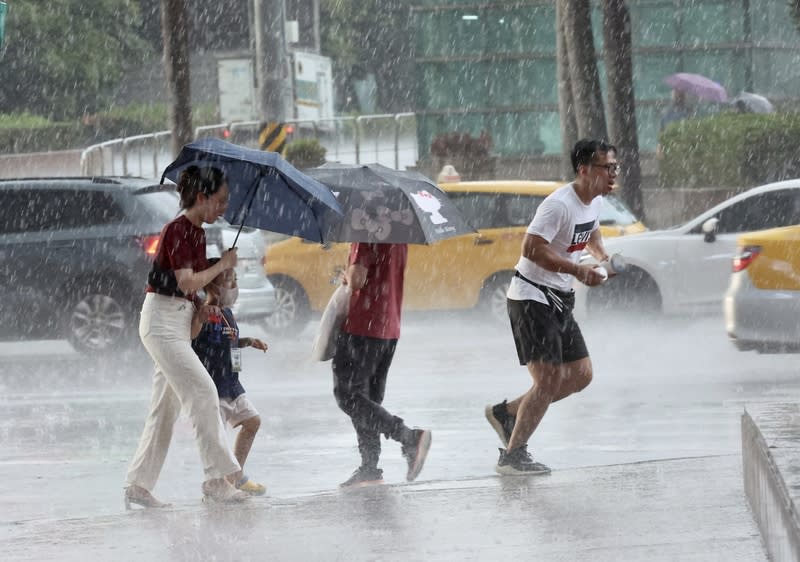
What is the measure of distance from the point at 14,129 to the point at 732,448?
37823mm

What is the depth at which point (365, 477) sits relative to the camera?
Result: 8.58m

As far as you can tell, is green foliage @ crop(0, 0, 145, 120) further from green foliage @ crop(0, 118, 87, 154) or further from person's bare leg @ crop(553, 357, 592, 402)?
person's bare leg @ crop(553, 357, 592, 402)

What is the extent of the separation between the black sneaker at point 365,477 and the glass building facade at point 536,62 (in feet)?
75.1

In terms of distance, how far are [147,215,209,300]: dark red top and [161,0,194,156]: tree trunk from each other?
16.1m

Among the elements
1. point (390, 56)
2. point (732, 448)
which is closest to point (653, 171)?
point (732, 448)

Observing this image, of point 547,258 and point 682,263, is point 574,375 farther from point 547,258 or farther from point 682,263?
point 682,263

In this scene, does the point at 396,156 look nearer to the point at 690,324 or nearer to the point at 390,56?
the point at 690,324

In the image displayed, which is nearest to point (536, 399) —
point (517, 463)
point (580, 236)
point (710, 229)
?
point (517, 463)

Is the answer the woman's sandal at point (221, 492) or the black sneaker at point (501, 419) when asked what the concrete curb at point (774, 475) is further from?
the woman's sandal at point (221, 492)

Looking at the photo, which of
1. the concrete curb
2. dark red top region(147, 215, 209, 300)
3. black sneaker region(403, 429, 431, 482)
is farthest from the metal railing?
the concrete curb

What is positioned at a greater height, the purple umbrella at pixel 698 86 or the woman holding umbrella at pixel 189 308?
the purple umbrella at pixel 698 86

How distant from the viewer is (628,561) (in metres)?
6.13

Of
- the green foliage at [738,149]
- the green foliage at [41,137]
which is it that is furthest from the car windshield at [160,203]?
the green foliage at [41,137]

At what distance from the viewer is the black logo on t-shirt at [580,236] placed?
821 centimetres
